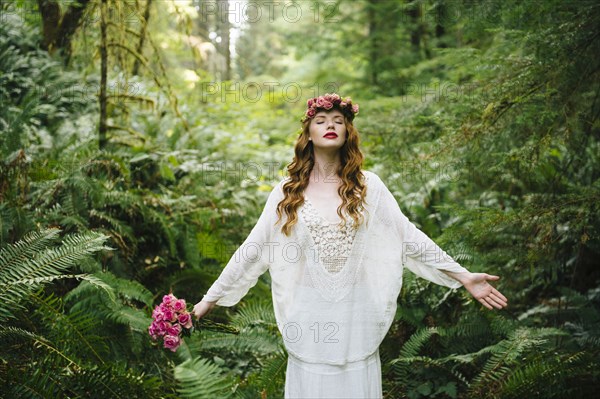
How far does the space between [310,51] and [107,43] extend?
6.19 m

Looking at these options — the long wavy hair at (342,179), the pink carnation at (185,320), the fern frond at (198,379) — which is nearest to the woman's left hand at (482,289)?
the long wavy hair at (342,179)

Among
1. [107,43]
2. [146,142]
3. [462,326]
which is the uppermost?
[107,43]

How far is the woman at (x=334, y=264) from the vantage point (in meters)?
2.66

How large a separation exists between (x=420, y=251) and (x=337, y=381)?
810 millimetres

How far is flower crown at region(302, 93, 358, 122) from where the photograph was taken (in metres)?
2.89

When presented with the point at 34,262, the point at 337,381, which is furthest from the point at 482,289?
the point at 34,262

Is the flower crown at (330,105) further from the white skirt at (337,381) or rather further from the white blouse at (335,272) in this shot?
the white skirt at (337,381)

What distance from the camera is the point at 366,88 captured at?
35.1 ft

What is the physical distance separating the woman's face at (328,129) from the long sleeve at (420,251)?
373mm

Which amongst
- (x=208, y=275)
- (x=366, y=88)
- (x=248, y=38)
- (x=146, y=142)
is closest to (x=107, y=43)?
(x=146, y=142)

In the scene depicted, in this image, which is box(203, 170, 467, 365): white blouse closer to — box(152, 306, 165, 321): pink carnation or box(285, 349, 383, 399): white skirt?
box(285, 349, 383, 399): white skirt

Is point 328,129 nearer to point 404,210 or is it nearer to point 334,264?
point 334,264

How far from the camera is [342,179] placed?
2.87m

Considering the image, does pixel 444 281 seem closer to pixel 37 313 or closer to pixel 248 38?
pixel 37 313
